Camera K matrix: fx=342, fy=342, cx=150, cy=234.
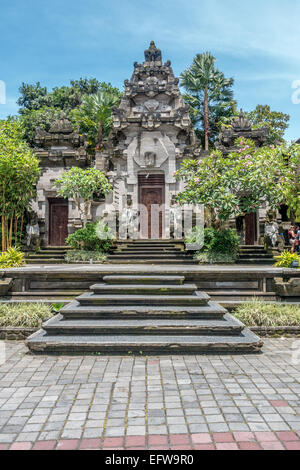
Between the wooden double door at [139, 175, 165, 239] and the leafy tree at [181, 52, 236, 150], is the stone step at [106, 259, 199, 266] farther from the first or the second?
the leafy tree at [181, 52, 236, 150]

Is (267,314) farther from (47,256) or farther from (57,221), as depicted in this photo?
(57,221)

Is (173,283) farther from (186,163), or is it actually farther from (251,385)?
(186,163)

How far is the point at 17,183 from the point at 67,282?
338 inches

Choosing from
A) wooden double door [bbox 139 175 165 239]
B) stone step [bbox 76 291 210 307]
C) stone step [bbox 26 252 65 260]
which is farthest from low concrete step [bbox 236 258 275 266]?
stone step [bbox 26 252 65 260]

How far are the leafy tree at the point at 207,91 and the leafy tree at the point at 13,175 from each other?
15.5 meters

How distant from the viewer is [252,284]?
28.2ft

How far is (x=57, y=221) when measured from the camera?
19188 mm

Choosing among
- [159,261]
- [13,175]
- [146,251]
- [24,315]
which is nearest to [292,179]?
[159,261]

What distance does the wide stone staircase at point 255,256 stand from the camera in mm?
13344

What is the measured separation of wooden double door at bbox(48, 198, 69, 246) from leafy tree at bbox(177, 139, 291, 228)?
8382 mm

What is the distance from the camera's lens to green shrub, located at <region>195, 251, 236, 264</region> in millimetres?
12758

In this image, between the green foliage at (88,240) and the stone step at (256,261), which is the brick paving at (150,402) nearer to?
Result: the stone step at (256,261)

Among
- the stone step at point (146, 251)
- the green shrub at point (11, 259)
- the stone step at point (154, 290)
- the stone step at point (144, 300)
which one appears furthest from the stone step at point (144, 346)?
the stone step at point (146, 251)

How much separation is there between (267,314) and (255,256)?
730 centimetres
